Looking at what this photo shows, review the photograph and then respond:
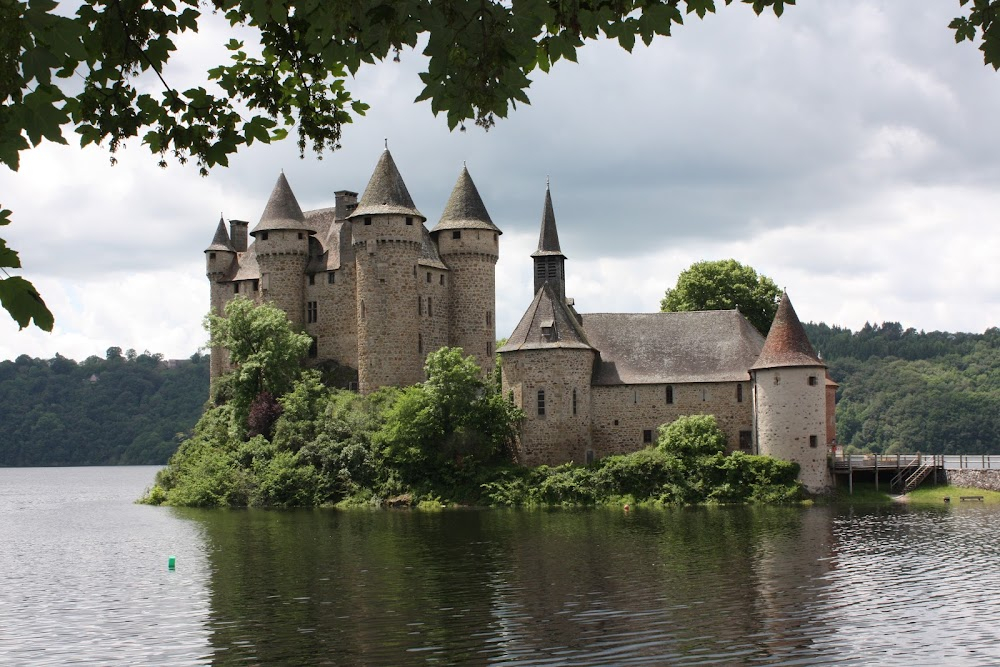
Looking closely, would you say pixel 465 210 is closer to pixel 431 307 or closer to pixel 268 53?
pixel 431 307

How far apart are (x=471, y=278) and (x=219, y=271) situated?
16.9m

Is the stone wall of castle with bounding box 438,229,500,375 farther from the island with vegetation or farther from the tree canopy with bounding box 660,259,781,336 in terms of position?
the tree canopy with bounding box 660,259,781,336

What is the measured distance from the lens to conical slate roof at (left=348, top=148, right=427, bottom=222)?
61438 mm

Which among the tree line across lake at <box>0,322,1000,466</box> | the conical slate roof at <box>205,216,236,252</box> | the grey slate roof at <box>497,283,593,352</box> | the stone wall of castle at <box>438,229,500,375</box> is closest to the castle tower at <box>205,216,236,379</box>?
the conical slate roof at <box>205,216,236,252</box>

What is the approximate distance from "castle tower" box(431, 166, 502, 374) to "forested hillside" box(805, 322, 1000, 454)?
54.3 meters

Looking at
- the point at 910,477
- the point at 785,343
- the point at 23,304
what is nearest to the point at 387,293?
the point at 785,343

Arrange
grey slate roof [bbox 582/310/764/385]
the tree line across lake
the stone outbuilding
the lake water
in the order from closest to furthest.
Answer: the lake water < the stone outbuilding < grey slate roof [bbox 582/310/764/385] < the tree line across lake

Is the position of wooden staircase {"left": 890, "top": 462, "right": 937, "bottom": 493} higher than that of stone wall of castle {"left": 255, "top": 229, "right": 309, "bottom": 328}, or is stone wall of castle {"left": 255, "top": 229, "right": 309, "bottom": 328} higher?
stone wall of castle {"left": 255, "top": 229, "right": 309, "bottom": 328}

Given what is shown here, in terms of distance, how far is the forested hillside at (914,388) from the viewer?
387ft

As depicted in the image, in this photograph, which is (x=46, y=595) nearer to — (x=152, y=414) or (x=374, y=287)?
(x=374, y=287)

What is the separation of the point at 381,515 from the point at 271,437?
1335 centimetres

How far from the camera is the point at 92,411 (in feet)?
544

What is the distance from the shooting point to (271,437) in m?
59.6

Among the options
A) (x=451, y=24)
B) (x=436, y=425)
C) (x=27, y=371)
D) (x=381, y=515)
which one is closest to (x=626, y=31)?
(x=451, y=24)
